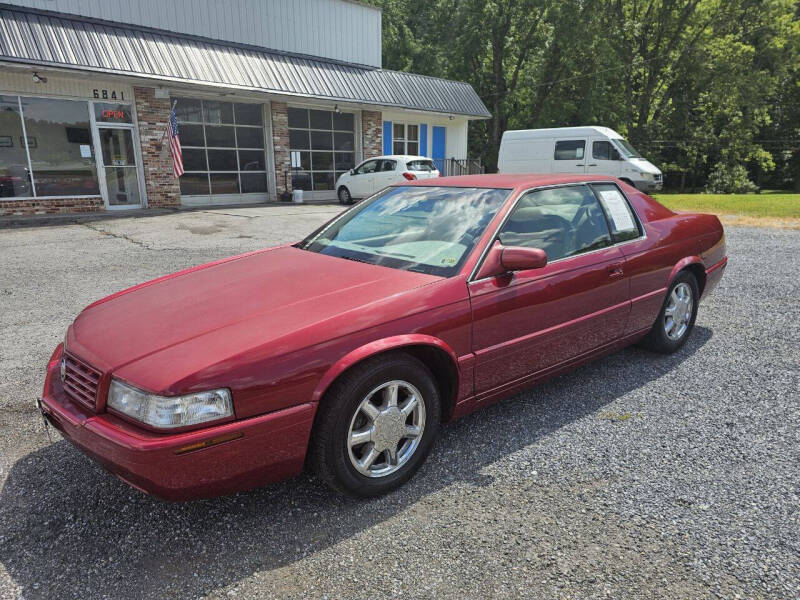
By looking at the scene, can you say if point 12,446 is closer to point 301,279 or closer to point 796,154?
point 301,279

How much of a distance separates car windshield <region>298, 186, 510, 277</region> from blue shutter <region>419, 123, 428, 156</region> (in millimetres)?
20635

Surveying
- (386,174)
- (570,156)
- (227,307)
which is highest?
(570,156)

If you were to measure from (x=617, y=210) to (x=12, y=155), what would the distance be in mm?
14793

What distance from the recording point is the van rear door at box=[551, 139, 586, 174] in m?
19.6

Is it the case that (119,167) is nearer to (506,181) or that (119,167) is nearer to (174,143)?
(174,143)

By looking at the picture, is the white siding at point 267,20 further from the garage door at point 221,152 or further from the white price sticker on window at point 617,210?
the white price sticker on window at point 617,210

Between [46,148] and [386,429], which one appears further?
[46,148]

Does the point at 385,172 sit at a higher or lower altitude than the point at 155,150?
lower

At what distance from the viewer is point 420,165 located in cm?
1775

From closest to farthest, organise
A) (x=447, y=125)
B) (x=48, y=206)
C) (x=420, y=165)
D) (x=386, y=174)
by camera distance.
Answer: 1. (x=48, y=206)
2. (x=386, y=174)
3. (x=420, y=165)
4. (x=447, y=125)

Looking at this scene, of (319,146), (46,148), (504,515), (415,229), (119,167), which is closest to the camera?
(504,515)

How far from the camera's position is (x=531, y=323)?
322 cm

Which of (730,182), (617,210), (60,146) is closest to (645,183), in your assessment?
(730,182)

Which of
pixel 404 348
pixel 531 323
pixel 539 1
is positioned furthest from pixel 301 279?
pixel 539 1
